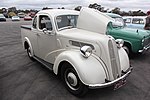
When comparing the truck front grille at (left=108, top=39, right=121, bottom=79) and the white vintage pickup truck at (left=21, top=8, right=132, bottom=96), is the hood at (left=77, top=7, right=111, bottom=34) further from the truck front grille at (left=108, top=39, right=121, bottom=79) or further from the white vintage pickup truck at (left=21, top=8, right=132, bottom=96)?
the truck front grille at (left=108, top=39, right=121, bottom=79)

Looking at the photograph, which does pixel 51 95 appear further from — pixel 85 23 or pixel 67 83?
pixel 85 23

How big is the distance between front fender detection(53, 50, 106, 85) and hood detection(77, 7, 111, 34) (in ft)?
3.05

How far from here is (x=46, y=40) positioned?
490 centimetres

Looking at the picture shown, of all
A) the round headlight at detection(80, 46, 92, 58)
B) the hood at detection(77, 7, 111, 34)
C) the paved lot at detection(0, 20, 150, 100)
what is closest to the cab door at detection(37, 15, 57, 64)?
the paved lot at detection(0, 20, 150, 100)

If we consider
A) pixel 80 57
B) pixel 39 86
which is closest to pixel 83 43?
pixel 80 57

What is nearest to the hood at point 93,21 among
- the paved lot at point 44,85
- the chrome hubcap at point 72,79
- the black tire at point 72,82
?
the black tire at point 72,82

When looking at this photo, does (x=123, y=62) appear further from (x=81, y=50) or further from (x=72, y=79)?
(x=72, y=79)

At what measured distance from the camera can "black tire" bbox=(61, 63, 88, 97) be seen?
12.1ft

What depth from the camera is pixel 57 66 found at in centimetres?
416

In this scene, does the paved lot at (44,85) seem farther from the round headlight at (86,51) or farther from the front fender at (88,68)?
the round headlight at (86,51)

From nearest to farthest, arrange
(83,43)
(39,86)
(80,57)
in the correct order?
1. (80,57)
2. (83,43)
3. (39,86)

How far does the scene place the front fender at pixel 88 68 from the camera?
3.41 metres

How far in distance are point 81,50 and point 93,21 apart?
3.69 ft

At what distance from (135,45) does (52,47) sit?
3303mm
